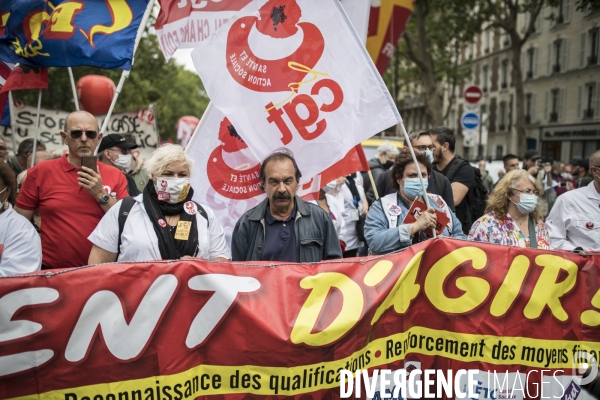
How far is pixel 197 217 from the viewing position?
3.67m

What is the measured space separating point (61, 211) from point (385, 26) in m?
5.69

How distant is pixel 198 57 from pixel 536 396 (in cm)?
310

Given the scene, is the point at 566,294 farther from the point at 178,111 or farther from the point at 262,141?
the point at 178,111

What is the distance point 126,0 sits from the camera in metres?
4.85

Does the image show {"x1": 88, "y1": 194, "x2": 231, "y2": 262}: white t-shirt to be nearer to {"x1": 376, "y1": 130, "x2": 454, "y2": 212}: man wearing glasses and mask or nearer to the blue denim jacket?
the blue denim jacket

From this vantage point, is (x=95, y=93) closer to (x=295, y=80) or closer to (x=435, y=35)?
(x=295, y=80)

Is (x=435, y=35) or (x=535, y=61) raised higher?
(x=535, y=61)

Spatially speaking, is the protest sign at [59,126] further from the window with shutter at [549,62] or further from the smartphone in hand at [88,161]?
the window with shutter at [549,62]

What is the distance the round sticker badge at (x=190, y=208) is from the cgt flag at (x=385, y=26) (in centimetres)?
517

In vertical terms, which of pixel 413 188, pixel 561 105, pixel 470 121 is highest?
pixel 561 105

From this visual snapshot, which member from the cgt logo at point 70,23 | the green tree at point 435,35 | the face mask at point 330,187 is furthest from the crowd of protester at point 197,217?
the green tree at point 435,35

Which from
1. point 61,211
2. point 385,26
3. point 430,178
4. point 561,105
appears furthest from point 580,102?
point 61,211

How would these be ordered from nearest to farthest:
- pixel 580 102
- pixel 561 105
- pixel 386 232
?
pixel 386 232
pixel 580 102
pixel 561 105

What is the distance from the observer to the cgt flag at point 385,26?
8.12 metres
